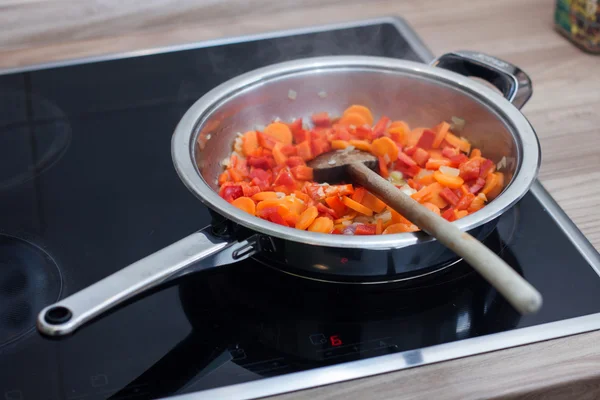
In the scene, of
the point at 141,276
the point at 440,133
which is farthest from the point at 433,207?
the point at 141,276

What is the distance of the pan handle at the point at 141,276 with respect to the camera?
0.64 metres

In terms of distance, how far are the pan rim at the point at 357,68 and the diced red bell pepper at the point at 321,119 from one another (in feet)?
0.27

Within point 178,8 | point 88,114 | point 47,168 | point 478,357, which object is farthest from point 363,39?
point 478,357

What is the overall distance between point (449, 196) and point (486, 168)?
9cm

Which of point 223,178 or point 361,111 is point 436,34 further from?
point 223,178

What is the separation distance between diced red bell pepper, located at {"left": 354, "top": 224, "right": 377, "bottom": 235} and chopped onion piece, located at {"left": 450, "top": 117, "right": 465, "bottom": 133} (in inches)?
11.6

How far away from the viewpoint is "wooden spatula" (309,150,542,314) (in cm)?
62

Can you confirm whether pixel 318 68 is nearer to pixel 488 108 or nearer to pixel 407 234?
pixel 488 108

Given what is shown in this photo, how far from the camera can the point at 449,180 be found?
38.4 inches

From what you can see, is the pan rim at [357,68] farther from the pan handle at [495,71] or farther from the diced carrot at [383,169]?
the diced carrot at [383,169]

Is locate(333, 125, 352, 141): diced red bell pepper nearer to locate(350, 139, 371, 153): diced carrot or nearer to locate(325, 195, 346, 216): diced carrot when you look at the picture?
locate(350, 139, 371, 153): diced carrot

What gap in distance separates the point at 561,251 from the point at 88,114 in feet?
2.75

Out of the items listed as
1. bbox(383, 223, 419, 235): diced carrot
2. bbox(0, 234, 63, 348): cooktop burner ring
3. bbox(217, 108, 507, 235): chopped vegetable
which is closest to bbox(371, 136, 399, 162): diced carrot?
bbox(217, 108, 507, 235): chopped vegetable

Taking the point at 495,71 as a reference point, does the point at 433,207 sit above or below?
below
